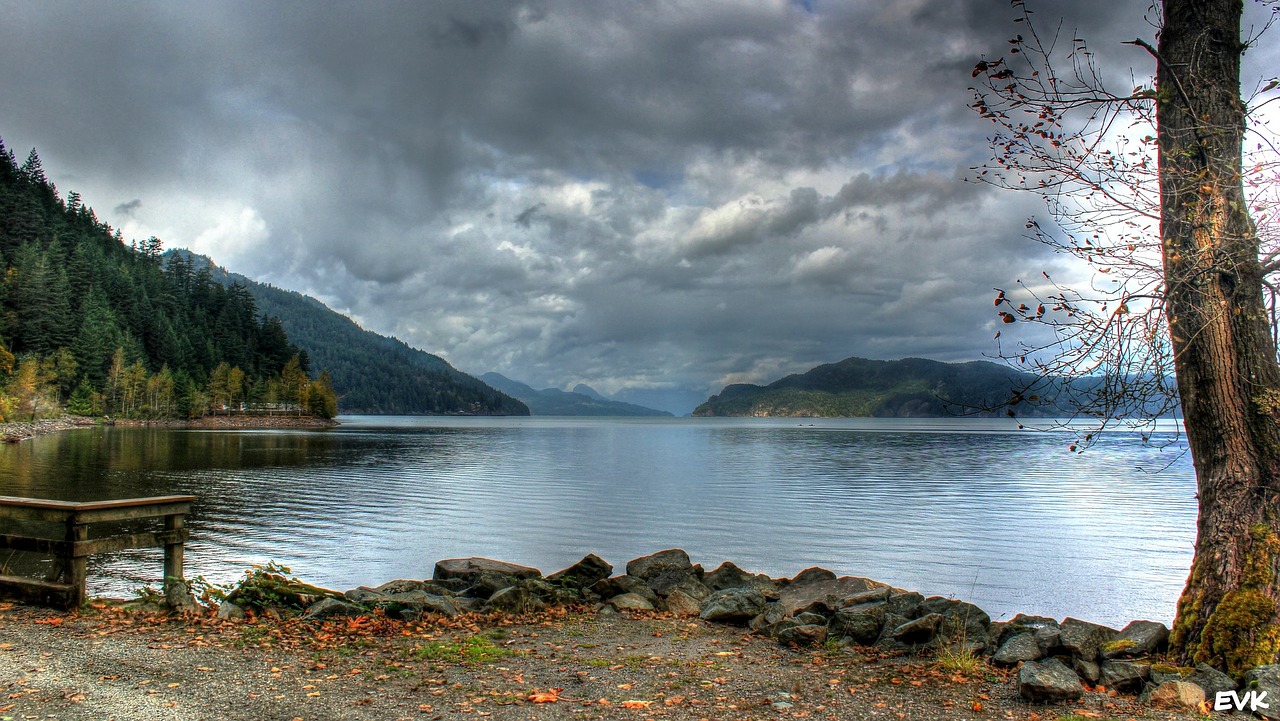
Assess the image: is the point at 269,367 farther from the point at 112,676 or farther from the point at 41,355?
the point at 112,676

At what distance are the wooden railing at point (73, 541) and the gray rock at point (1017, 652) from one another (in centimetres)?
1165

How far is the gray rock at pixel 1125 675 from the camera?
8234mm

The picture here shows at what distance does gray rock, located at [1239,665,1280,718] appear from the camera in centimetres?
750

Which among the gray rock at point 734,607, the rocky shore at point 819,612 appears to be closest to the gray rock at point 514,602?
the rocky shore at point 819,612

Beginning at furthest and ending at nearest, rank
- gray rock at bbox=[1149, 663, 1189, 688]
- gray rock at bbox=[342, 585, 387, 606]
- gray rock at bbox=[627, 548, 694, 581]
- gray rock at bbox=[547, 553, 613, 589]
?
gray rock at bbox=[627, 548, 694, 581], gray rock at bbox=[547, 553, 613, 589], gray rock at bbox=[342, 585, 387, 606], gray rock at bbox=[1149, 663, 1189, 688]

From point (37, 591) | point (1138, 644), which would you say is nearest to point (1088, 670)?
point (1138, 644)

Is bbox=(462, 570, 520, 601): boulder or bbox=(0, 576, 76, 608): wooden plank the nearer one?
bbox=(0, 576, 76, 608): wooden plank

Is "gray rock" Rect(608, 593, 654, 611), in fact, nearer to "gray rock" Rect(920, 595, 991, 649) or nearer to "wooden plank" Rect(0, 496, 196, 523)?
"gray rock" Rect(920, 595, 991, 649)

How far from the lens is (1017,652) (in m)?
9.27

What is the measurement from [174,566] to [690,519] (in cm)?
2354

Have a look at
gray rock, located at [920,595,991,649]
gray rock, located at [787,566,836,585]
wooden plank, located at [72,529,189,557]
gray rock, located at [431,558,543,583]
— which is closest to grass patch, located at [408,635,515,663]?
wooden plank, located at [72,529,189,557]

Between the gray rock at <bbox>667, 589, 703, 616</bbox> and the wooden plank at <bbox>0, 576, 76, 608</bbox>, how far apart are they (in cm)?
954

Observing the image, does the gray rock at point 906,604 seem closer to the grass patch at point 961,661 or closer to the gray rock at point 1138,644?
the grass patch at point 961,661

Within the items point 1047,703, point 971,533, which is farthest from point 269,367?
point 1047,703
